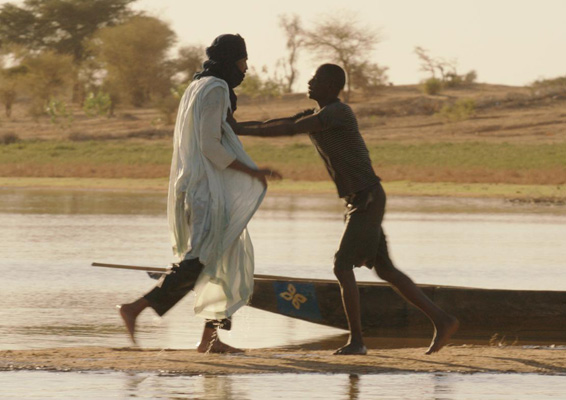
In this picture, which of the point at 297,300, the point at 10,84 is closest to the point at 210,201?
the point at 297,300

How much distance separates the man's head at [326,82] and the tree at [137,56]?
59980mm

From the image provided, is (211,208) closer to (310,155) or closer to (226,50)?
(226,50)

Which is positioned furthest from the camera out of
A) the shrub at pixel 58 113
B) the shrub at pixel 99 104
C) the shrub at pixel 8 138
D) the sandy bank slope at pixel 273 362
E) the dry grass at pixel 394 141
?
the shrub at pixel 99 104

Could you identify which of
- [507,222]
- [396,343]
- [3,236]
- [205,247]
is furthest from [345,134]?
[507,222]

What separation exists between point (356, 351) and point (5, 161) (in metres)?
34.5

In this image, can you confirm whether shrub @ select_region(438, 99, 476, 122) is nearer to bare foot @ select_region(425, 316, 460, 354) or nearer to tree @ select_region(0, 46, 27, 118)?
tree @ select_region(0, 46, 27, 118)

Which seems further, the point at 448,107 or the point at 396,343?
the point at 448,107

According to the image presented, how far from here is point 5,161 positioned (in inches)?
1578

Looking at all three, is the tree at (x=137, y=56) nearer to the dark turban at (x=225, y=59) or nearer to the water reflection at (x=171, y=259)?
the water reflection at (x=171, y=259)

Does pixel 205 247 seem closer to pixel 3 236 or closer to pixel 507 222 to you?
pixel 3 236

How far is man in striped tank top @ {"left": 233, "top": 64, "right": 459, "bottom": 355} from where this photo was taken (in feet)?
21.8

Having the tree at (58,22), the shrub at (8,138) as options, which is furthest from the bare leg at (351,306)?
the tree at (58,22)

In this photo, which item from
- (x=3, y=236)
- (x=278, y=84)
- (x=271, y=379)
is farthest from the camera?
(x=278, y=84)

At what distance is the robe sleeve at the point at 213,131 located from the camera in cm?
650
